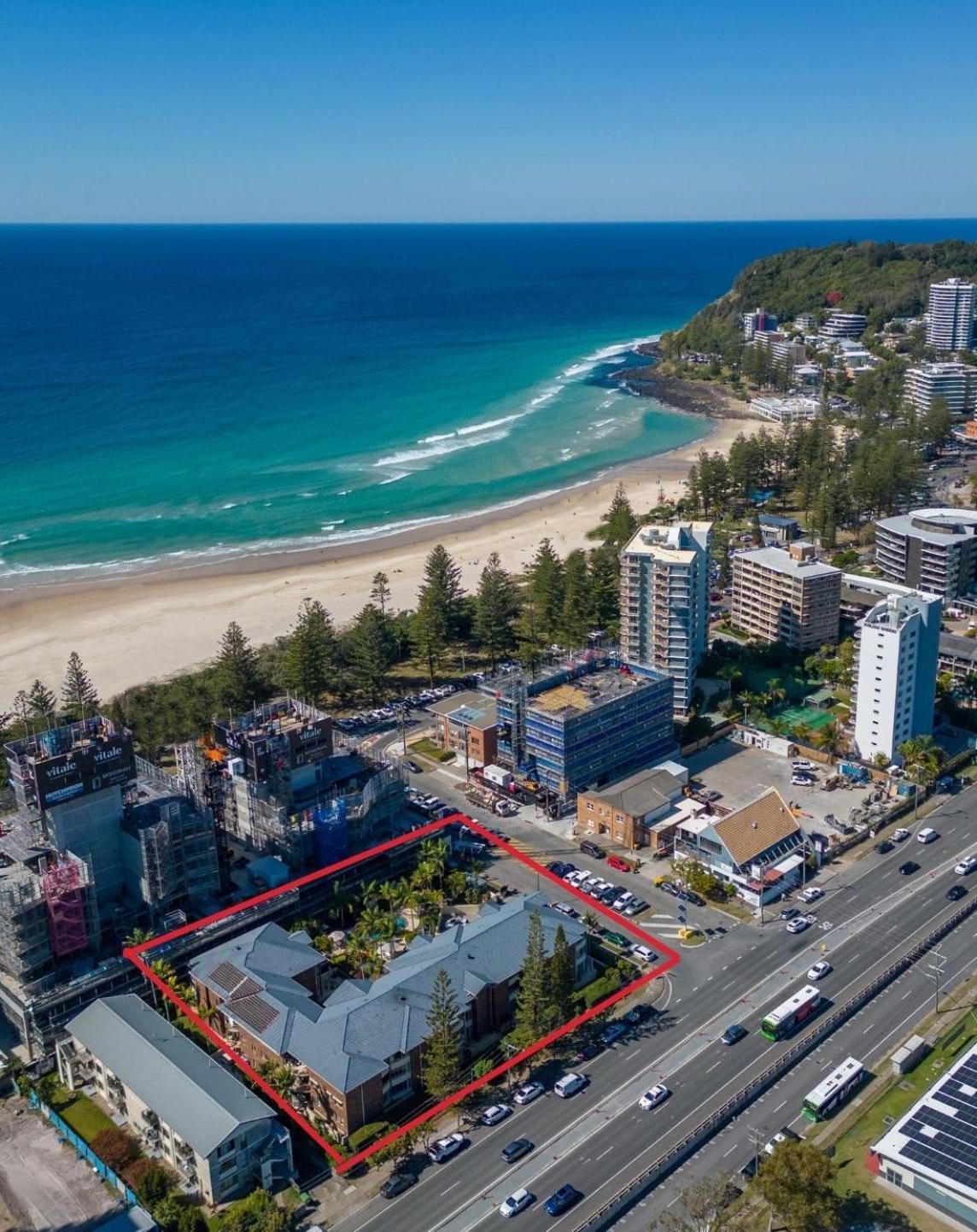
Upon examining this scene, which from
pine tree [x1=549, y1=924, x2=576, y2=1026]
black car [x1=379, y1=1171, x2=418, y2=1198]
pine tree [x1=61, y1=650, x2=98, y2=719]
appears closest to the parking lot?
pine tree [x1=549, y1=924, x2=576, y2=1026]

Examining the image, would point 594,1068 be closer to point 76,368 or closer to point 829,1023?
point 829,1023

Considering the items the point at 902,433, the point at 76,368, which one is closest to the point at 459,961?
the point at 902,433

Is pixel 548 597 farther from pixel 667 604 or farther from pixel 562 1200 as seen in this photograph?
pixel 562 1200

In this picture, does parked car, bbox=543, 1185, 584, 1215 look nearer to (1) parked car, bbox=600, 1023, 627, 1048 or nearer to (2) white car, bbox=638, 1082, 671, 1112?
(2) white car, bbox=638, 1082, 671, 1112

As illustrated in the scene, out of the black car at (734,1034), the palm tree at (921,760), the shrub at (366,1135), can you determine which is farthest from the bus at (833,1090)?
the palm tree at (921,760)

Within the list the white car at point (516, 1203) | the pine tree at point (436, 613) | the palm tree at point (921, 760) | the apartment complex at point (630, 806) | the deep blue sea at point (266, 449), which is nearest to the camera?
the white car at point (516, 1203)

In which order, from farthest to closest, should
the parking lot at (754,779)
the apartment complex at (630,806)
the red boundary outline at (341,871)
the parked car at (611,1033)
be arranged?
the parking lot at (754,779) < the apartment complex at (630,806) < the parked car at (611,1033) < the red boundary outline at (341,871)

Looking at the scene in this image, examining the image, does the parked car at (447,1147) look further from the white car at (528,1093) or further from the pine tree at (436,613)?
the pine tree at (436,613)
